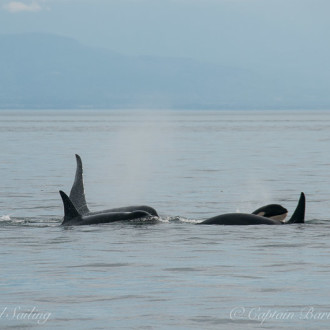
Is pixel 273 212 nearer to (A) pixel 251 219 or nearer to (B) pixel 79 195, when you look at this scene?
(A) pixel 251 219

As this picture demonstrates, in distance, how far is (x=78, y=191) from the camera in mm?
22688

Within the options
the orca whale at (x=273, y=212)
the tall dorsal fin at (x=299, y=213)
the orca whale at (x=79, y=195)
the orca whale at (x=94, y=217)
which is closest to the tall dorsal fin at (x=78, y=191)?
the orca whale at (x=79, y=195)

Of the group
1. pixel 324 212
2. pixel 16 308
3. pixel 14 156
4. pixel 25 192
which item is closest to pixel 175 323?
pixel 16 308

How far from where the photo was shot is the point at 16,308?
484 inches

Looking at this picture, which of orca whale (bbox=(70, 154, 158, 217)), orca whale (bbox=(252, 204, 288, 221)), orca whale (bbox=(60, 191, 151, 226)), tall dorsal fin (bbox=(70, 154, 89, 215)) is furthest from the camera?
tall dorsal fin (bbox=(70, 154, 89, 215))

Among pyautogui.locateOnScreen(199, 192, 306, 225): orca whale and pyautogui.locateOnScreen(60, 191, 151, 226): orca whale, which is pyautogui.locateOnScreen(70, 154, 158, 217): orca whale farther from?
pyautogui.locateOnScreen(199, 192, 306, 225): orca whale

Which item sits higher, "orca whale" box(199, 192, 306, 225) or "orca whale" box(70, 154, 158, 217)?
"orca whale" box(70, 154, 158, 217)

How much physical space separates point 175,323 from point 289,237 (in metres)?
7.59

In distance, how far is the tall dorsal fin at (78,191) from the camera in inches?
888

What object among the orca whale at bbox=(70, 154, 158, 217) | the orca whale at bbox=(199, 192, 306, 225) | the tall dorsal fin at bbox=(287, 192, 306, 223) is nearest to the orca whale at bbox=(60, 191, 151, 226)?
the orca whale at bbox=(70, 154, 158, 217)

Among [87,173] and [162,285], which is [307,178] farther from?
[162,285]

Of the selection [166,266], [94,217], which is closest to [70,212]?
[94,217]

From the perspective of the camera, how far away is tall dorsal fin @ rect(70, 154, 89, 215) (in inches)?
888

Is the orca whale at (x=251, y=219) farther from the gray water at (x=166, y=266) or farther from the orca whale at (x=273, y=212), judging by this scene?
the orca whale at (x=273, y=212)
